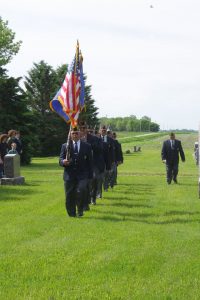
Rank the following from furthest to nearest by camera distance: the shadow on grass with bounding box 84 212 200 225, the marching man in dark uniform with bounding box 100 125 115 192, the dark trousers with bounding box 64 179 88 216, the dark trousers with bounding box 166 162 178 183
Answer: the dark trousers with bounding box 166 162 178 183 → the marching man in dark uniform with bounding box 100 125 115 192 → the dark trousers with bounding box 64 179 88 216 → the shadow on grass with bounding box 84 212 200 225

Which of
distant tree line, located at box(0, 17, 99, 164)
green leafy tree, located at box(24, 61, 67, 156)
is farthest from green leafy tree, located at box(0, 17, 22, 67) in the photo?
green leafy tree, located at box(24, 61, 67, 156)

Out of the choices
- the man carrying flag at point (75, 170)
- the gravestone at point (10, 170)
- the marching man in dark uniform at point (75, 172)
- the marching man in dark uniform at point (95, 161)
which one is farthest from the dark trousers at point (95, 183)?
the gravestone at point (10, 170)

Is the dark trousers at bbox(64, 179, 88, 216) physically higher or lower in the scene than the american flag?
lower

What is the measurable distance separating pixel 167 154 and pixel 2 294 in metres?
16.9

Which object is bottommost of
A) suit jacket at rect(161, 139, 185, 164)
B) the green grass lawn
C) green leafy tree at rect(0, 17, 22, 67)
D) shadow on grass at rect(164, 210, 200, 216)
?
A: shadow on grass at rect(164, 210, 200, 216)

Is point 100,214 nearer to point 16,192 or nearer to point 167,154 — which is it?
point 16,192

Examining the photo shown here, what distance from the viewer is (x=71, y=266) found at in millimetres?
8289

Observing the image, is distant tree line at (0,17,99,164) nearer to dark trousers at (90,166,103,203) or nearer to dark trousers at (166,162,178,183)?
dark trousers at (166,162,178,183)

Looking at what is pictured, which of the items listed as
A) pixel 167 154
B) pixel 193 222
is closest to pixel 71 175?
pixel 193 222

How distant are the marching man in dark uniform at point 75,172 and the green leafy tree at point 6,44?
44414 mm

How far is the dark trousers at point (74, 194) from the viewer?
44.0ft

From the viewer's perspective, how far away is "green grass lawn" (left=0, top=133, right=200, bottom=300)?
7.14 m

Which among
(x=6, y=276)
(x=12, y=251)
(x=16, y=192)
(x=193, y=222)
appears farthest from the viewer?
(x=16, y=192)

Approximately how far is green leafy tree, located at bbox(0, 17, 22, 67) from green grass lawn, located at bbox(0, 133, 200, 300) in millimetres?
42480
